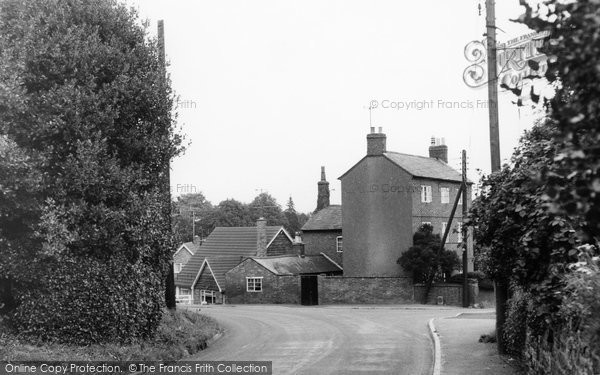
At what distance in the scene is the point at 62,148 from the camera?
1534 centimetres

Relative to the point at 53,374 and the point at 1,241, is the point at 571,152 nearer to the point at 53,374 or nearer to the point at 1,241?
the point at 53,374

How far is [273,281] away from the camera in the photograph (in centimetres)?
4722

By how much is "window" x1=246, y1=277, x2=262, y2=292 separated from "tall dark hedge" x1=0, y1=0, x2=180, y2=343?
30.7 meters

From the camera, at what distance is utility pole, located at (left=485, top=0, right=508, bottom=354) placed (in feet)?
52.4

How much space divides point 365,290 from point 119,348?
3142cm

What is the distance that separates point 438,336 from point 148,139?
11.5 meters

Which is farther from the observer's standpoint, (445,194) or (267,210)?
(267,210)

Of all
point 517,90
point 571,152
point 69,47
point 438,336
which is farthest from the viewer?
point 438,336

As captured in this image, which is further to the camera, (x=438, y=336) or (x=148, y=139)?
(x=438, y=336)

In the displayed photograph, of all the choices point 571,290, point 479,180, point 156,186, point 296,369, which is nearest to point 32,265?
point 156,186

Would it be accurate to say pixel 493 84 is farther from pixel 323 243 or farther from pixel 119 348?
pixel 323 243

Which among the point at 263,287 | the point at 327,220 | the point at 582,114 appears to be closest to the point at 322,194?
the point at 327,220

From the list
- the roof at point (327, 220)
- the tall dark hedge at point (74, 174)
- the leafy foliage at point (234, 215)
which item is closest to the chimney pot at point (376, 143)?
the roof at point (327, 220)

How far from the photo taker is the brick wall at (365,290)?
146 feet
